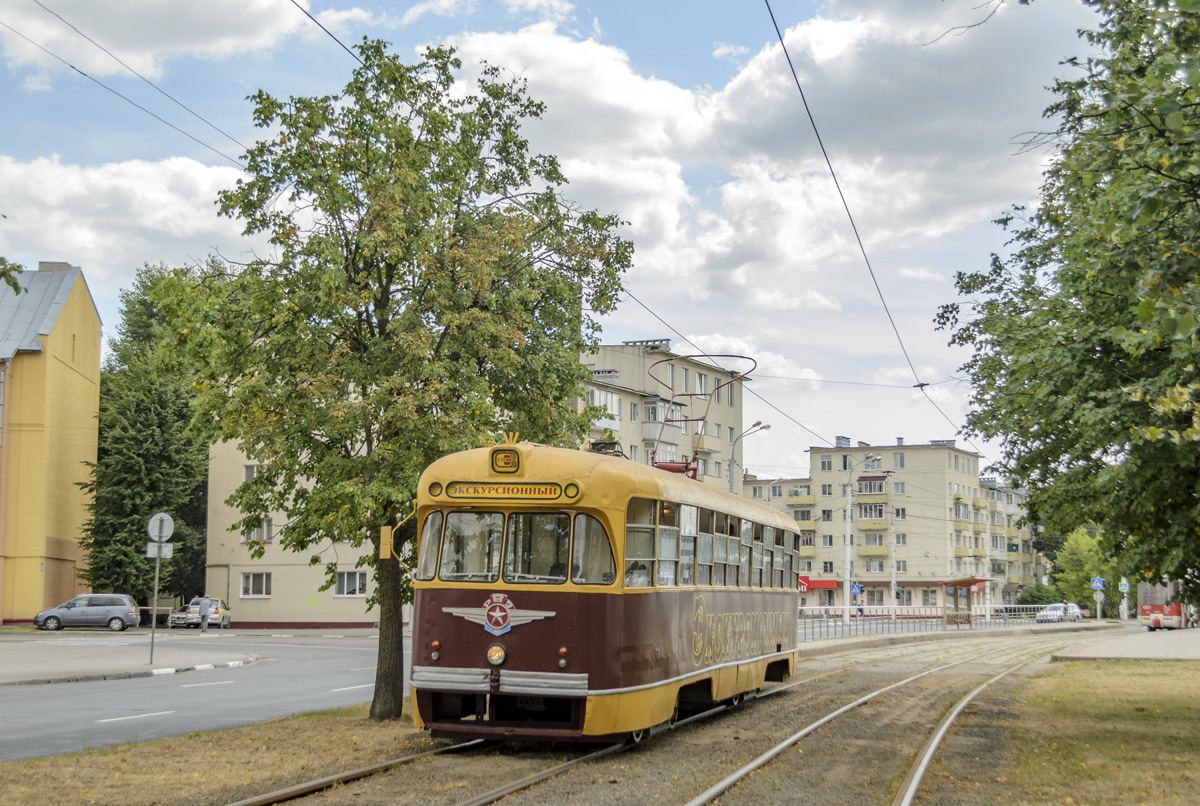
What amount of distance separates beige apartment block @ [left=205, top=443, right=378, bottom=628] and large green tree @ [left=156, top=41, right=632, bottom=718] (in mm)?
37795

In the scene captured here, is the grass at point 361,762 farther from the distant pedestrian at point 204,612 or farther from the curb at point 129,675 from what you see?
the distant pedestrian at point 204,612

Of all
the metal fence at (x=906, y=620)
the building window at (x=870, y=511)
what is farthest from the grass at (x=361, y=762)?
the building window at (x=870, y=511)

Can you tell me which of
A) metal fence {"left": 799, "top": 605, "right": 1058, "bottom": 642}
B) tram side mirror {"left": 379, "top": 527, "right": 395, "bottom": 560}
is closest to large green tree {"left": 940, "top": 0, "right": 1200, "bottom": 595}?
tram side mirror {"left": 379, "top": 527, "right": 395, "bottom": 560}

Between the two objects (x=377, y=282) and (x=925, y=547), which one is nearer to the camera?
(x=377, y=282)

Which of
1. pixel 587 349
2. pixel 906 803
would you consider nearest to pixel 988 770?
pixel 906 803

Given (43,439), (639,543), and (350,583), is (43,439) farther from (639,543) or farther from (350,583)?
(639,543)

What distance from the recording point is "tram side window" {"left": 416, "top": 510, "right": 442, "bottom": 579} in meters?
11.8

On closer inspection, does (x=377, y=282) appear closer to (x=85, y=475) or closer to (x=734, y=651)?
(x=734, y=651)

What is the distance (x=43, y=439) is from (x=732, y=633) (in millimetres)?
42391

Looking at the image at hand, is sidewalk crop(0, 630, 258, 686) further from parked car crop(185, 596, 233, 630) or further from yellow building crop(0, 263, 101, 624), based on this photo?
parked car crop(185, 596, 233, 630)

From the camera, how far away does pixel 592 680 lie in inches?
433

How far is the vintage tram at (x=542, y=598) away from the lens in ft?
36.4

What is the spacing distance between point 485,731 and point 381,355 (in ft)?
15.6

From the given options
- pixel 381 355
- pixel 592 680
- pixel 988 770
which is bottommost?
pixel 988 770
